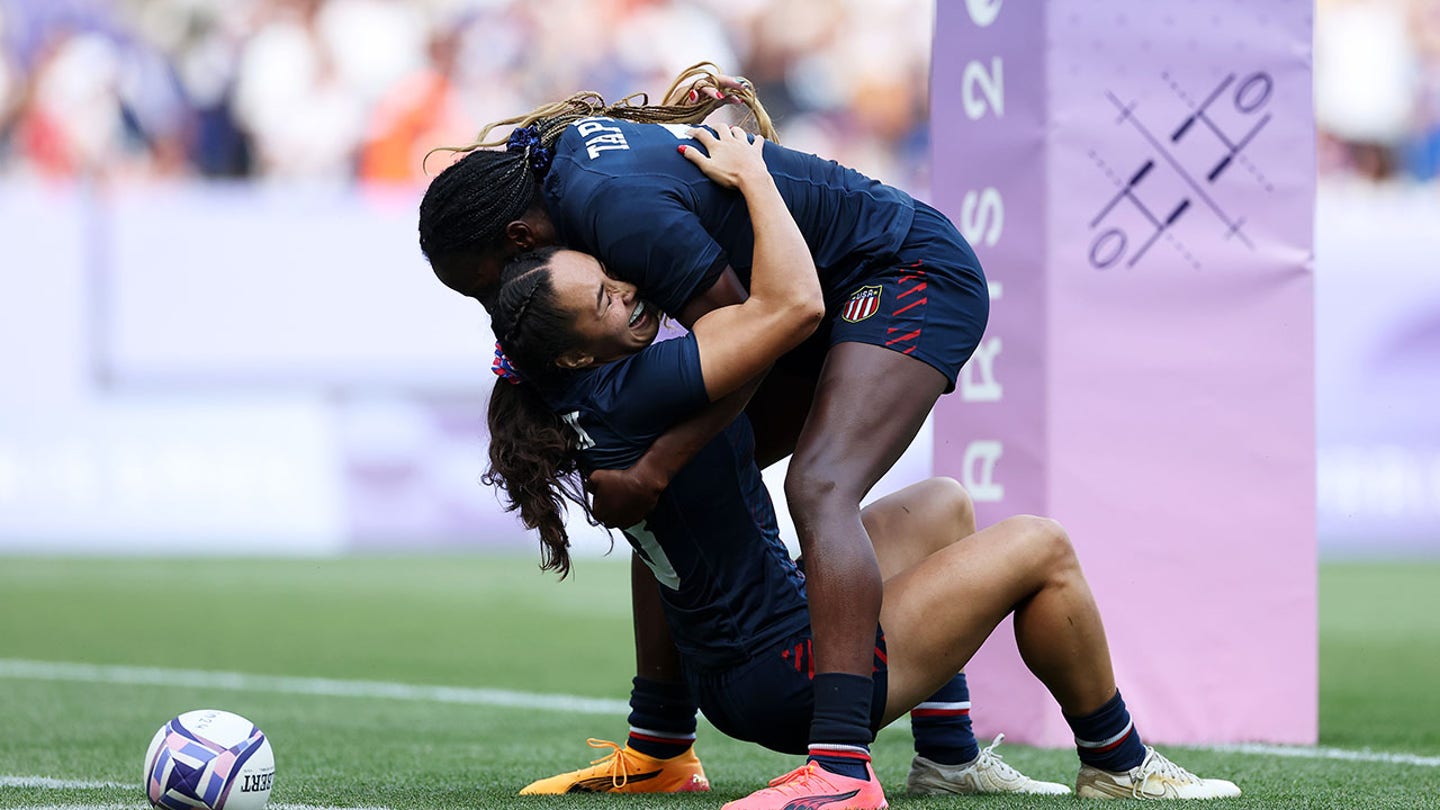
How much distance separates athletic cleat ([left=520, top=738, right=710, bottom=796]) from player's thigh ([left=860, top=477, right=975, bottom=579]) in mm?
743

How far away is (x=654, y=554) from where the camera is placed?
373cm

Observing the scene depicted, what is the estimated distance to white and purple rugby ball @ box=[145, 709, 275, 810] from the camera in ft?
11.9

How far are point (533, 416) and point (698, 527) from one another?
0.40m

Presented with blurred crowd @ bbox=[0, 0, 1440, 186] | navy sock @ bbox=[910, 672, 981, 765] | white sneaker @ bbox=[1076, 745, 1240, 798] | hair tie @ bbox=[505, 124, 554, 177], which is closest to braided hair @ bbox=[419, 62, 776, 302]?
hair tie @ bbox=[505, 124, 554, 177]

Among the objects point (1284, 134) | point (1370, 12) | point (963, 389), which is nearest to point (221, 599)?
point (963, 389)

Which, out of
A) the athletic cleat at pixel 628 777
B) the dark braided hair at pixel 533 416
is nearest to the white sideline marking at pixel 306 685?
the athletic cleat at pixel 628 777

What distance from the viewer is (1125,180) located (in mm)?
5445

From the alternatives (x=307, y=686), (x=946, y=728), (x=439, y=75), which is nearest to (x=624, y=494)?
(x=946, y=728)

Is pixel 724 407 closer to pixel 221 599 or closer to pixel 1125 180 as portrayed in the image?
pixel 1125 180

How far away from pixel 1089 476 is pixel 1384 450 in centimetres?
825

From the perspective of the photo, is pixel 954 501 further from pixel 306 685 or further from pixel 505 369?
pixel 306 685

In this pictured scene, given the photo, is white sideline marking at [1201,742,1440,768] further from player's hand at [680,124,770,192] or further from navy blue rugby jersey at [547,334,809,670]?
player's hand at [680,124,770,192]

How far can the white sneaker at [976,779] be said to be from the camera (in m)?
4.12

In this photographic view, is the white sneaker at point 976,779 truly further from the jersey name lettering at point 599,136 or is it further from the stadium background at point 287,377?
the stadium background at point 287,377
